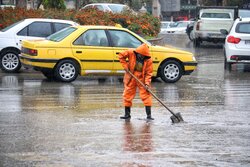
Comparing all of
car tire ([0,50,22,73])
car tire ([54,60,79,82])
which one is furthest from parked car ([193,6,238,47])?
car tire ([54,60,79,82])

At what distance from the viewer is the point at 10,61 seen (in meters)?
18.7

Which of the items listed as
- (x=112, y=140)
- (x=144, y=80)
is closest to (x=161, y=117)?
(x=144, y=80)

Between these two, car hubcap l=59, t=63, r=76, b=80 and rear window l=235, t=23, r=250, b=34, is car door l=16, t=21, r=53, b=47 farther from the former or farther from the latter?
rear window l=235, t=23, r=250, b=34

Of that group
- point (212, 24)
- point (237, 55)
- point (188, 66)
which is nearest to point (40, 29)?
point (188, 66)

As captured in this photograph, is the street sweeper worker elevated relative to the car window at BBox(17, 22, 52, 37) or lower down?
lower down

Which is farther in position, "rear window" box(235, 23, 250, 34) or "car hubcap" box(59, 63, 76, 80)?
"rear window" box(235, 23, 250, 34)

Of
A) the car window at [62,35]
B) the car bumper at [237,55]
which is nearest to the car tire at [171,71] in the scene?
the car window at [62,35]

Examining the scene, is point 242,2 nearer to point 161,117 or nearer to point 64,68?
point 64,68

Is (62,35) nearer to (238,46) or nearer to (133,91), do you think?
(133,91)

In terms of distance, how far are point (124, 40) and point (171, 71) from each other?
1.48 metres

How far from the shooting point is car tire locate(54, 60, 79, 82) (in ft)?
54.2

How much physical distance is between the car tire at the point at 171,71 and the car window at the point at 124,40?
0.93 metres

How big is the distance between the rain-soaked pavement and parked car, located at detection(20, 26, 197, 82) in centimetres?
43

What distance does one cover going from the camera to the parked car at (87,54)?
1638 cm
